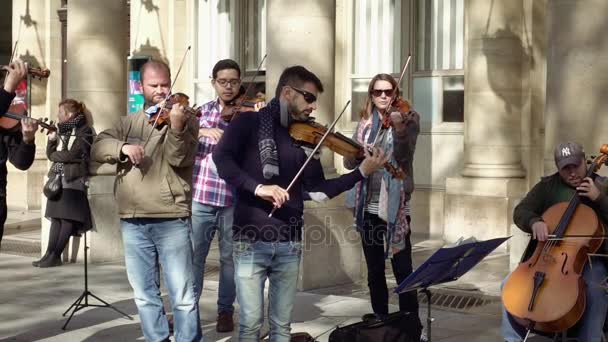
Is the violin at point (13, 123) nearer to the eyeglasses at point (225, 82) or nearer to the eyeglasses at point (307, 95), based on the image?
the eyeglasses at point (225, 82)

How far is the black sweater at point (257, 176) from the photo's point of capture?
5734mm

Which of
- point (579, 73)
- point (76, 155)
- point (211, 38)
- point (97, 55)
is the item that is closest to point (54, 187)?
point (76, 155)

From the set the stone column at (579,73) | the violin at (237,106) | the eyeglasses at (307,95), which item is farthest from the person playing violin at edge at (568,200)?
the violin at (237,106)

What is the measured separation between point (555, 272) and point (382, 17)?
8779 millimetres

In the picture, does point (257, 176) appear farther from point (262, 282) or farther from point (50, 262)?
point (50, 262)

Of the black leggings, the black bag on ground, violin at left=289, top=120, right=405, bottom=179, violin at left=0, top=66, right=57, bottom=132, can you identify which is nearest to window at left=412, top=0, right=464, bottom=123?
the black leggings

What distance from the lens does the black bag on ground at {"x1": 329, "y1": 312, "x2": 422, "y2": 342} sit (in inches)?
244

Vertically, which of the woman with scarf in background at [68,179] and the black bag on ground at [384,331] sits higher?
the woman with scarf in background at [68,179]

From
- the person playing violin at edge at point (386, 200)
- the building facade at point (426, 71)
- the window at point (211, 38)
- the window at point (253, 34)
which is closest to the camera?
the person playing violin at edge at point (386, 200)

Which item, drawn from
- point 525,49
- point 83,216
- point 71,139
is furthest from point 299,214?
point 525,49

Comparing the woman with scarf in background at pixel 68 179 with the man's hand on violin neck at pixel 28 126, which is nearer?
the man's hand on violin neck at pixel 28 126

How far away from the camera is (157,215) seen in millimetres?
6430

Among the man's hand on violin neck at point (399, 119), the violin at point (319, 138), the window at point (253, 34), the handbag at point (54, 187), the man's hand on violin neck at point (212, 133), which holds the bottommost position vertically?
the handbag at point (54, 187)

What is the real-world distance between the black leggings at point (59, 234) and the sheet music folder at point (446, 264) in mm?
6432
